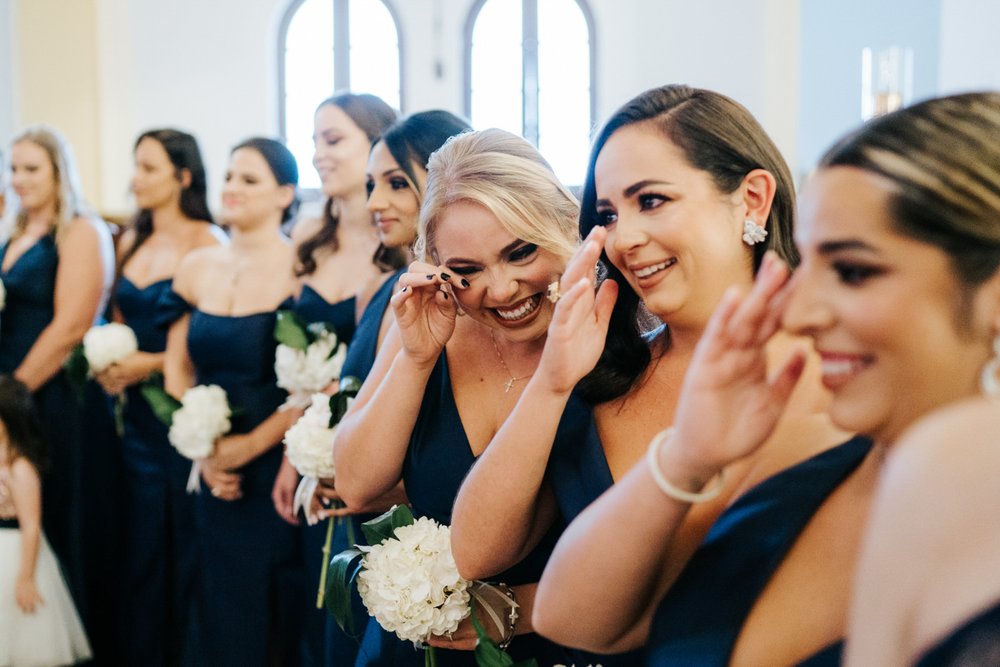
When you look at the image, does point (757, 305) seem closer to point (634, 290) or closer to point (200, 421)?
point (634, 290)

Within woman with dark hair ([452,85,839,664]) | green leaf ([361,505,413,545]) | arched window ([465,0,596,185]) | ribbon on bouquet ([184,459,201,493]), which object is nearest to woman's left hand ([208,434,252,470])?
A: ribbon on bouquet ([184,459,201,493])

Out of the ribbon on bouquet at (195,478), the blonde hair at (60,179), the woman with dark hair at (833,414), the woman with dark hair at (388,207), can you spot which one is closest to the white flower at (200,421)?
the ribbon on bouquet at (195,478)

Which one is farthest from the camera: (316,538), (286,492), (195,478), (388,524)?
(195,478)

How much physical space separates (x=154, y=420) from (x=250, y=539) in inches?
35.1

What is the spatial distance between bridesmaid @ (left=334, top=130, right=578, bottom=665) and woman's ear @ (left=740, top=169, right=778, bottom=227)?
427 millimetres

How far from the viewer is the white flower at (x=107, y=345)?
442 centimetres

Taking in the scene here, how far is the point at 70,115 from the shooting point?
9.52 metres

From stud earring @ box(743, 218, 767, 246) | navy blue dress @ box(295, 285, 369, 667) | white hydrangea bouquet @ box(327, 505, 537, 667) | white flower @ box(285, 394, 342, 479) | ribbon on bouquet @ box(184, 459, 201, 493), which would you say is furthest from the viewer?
ribbon on bouquet @ box(184, 459, 201, 493)

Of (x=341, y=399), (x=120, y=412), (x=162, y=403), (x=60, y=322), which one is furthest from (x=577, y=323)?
(x=60, y=322)

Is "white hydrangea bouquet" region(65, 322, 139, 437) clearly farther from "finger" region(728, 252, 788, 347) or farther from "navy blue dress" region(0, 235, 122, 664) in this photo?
"finger" region(728, 252, 788, 347)

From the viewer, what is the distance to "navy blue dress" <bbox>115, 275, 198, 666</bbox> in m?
4.50

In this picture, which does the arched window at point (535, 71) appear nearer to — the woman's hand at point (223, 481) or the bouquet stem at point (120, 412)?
the bouquet stem at point (120, 412)

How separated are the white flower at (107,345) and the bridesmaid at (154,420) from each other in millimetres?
37

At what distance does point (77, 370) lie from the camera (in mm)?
4738
